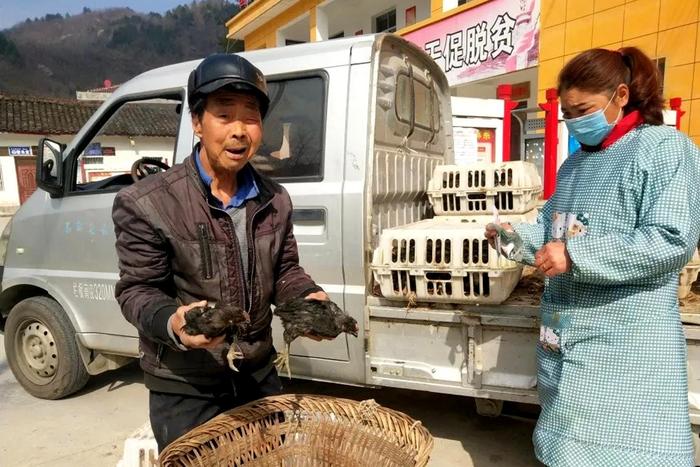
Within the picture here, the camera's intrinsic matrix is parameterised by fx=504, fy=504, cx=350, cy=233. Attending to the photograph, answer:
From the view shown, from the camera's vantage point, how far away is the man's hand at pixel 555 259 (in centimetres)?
158

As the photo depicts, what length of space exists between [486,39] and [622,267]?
9.30 meters

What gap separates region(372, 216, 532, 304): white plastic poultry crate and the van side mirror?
7.53 feet

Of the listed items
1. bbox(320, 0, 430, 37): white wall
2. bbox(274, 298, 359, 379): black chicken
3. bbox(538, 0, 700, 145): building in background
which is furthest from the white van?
bbox(320, 0, 430, 37): white wall

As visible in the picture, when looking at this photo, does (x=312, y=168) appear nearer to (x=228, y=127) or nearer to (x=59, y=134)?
(x=228, y=127)

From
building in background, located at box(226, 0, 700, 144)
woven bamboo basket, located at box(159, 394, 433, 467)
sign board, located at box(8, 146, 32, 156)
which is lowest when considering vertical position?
woven bamboo basket, located at box(159, 394, 433, 467)

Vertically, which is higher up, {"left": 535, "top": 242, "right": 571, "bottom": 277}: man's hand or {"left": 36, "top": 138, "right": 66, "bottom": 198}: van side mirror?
{"left": 36, "top": 138, "right": 66, "bottom": 198}: van side mirror

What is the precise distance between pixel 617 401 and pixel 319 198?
173cm

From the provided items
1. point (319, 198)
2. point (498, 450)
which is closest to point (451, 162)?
point (319, 198)

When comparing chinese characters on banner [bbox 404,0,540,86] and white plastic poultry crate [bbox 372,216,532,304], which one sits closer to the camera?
white plastic poultry crate [bbox 372,216,532,304]

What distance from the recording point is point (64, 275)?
358 centimetres

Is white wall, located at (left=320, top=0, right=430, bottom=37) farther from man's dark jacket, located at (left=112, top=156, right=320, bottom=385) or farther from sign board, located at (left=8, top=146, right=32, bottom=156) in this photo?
sign board, located at (left=8, top=146, right=32, bottom=156)

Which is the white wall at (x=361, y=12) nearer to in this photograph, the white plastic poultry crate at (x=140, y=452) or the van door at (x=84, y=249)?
the van door at (x=84, y=249)

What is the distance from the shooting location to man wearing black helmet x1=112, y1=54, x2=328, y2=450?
5.09 ft

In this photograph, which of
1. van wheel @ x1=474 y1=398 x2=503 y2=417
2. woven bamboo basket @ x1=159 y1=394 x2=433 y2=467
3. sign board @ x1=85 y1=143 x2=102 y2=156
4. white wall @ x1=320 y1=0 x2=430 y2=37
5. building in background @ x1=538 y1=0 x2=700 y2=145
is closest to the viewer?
woven bamboo basket @ x1=159 y1=394 x2=433 y2=467
